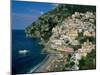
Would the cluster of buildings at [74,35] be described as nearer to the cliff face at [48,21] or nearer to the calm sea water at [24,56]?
the cliff face at [48,21]

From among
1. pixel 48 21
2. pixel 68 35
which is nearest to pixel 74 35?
pixel 68 35

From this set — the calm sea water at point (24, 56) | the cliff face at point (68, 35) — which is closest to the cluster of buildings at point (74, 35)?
the cliff face at point (68, 35)

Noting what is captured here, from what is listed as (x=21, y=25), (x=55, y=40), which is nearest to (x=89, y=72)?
(x=55, y=40)

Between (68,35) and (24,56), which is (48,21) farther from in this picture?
(24,56)

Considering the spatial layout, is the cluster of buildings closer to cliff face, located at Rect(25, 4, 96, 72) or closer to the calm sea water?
cliff face, located at Rect(25, 4, 96, 72)

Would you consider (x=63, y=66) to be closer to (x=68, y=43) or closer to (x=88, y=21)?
(x=68, y=43)

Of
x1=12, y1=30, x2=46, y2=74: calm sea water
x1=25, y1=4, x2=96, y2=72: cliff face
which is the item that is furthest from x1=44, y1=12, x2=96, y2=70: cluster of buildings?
x1=12, y1=30, x2=46, y2=74: calm sea water
